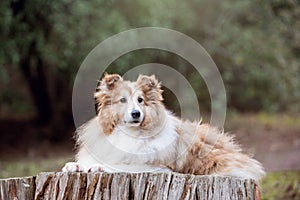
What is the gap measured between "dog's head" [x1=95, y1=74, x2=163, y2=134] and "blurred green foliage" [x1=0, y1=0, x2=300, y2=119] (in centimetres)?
516

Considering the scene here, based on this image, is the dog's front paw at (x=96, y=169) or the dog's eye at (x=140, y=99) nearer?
the dog's front paw at (x=96, y=169)

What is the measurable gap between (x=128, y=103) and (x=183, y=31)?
893 cm

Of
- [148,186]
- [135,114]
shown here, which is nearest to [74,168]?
[148,186]

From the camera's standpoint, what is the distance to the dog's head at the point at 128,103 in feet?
16.5

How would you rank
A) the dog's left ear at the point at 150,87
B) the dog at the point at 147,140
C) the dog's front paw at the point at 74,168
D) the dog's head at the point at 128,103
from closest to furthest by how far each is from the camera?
1. the dog's front paw at the point at 74,168
2. the dog at the point at 147,140
3. the dog's head at the point at 128,103
4. the dog's left ear at the point at 150,87

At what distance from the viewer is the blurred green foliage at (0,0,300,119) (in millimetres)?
10578

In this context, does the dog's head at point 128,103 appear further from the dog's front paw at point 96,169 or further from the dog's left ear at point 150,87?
the dog's front paw at point 96,169

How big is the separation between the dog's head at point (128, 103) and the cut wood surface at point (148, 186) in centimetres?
99

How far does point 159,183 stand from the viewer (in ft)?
13.5

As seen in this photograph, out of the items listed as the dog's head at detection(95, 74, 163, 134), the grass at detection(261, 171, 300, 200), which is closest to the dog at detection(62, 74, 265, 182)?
the dog's head at detection(95, 74, 163, 134)

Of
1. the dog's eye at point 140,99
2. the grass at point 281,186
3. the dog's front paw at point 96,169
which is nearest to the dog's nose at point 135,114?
the dog's eye at point 140,99

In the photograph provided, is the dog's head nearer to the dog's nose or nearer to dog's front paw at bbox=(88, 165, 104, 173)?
the dog's nose

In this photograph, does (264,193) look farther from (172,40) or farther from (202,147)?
(172,40)

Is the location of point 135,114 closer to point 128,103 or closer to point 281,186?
point 128,103
